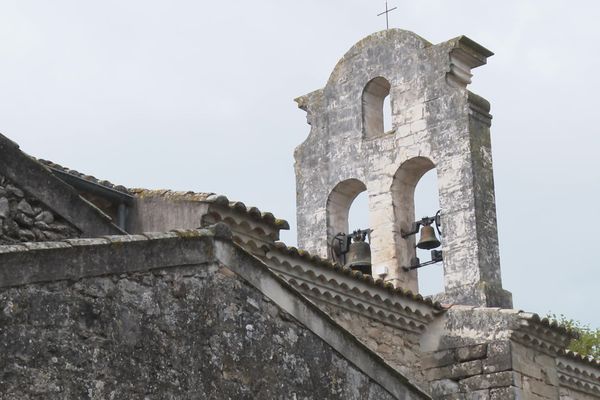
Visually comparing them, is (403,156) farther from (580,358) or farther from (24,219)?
(24,219)

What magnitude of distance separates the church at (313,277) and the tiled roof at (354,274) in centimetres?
2

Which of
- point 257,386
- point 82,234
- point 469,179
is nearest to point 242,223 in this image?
point 82,234

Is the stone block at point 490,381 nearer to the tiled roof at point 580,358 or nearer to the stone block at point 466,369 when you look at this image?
the stone block at point 466,369

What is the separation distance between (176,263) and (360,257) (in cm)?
835

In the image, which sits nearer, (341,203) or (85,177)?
(85,177)

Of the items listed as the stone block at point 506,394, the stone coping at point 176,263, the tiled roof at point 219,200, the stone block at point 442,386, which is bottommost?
the stone coping at point 176,263

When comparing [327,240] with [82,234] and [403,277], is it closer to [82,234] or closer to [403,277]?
Answer: [403,277]

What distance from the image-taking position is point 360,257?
1372 cm

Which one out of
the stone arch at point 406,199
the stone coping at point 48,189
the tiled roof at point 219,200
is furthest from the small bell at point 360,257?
the stone coping at point 48,189

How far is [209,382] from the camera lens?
213 inches

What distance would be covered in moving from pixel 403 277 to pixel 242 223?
3.70 m

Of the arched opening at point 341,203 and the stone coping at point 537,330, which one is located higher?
the arched opening at point 341,203

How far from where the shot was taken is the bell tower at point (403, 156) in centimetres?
1330

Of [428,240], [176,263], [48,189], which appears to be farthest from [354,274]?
[176,263]
